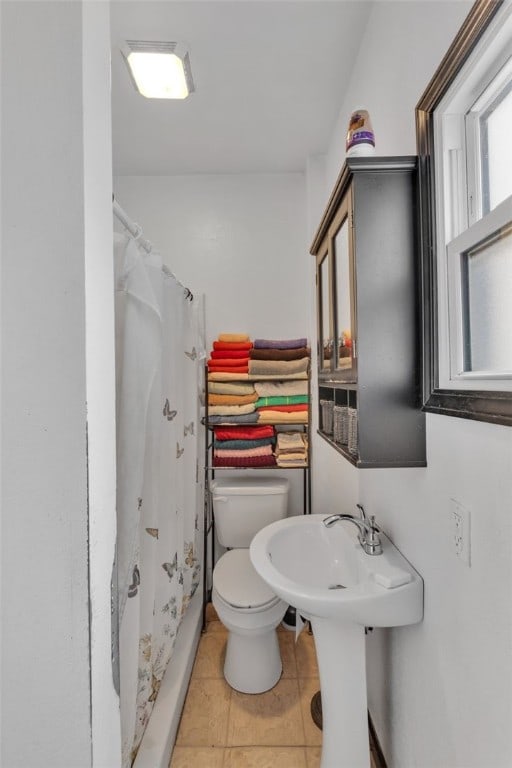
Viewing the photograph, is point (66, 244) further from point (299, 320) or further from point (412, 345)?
point (299, 320)

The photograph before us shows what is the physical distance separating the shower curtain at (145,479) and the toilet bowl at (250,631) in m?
0.22

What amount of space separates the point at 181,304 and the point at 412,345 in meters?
0.97

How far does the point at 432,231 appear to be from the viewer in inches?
34.6

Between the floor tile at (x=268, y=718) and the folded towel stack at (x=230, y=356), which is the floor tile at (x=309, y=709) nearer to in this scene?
the floor tile at (x=268, y=718)

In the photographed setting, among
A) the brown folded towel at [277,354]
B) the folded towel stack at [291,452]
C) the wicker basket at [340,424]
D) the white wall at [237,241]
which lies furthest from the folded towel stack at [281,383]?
the wicker basket at [340,424]

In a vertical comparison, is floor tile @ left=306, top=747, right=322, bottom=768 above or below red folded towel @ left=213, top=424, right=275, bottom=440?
below

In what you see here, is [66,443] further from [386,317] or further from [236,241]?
[236,241]

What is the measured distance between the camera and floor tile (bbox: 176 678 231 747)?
1332 millimetres

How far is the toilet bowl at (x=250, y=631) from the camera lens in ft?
4.88

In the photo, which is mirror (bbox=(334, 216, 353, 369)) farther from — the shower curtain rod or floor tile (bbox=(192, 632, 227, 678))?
floor tile (bbox=(192, 632, 227, 678))

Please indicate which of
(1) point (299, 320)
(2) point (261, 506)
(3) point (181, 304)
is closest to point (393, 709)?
(2) point (261, 506)

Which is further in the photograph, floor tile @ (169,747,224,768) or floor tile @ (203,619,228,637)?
floor tile @ (203,619,228,637)

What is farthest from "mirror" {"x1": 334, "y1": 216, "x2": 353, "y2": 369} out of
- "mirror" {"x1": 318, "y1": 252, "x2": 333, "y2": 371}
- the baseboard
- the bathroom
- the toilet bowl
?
the baseboard

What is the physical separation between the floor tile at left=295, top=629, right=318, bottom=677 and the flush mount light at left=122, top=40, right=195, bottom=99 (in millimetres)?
2399
